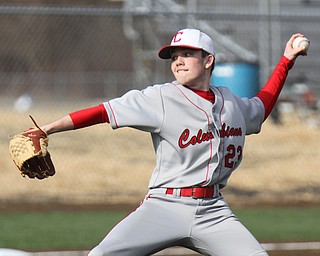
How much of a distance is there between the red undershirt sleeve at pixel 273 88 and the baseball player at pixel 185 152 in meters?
0.35

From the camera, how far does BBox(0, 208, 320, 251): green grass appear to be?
7.98m

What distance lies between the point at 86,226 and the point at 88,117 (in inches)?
185

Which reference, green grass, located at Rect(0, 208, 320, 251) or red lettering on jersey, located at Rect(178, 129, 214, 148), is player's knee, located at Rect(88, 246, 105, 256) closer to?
red lettering on jersey, located at Rect(178, 129, 214, 148)

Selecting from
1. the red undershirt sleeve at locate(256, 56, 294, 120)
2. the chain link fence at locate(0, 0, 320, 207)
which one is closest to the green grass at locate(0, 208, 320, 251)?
the chain link fence at locate(0, 0, 320, 207)

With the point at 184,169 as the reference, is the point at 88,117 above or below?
above

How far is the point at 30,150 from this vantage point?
4375mm

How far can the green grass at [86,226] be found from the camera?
26.2 feet

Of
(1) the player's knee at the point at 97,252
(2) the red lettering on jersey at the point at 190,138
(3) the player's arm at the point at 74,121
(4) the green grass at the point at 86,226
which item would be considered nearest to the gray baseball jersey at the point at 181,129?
(2) the red lettering on jersey at the point at 190,138

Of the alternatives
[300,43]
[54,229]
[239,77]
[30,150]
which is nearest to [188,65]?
[300,43]

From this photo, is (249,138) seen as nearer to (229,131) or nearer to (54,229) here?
(54,229)

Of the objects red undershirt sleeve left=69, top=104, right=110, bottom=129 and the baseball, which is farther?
the baseball

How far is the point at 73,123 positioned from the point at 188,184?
0.74 metres

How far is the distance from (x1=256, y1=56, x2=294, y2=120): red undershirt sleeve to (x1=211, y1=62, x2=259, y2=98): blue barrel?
6.71 meters

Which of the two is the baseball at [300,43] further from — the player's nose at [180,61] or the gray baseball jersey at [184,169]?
the player's nose at [180,61]
